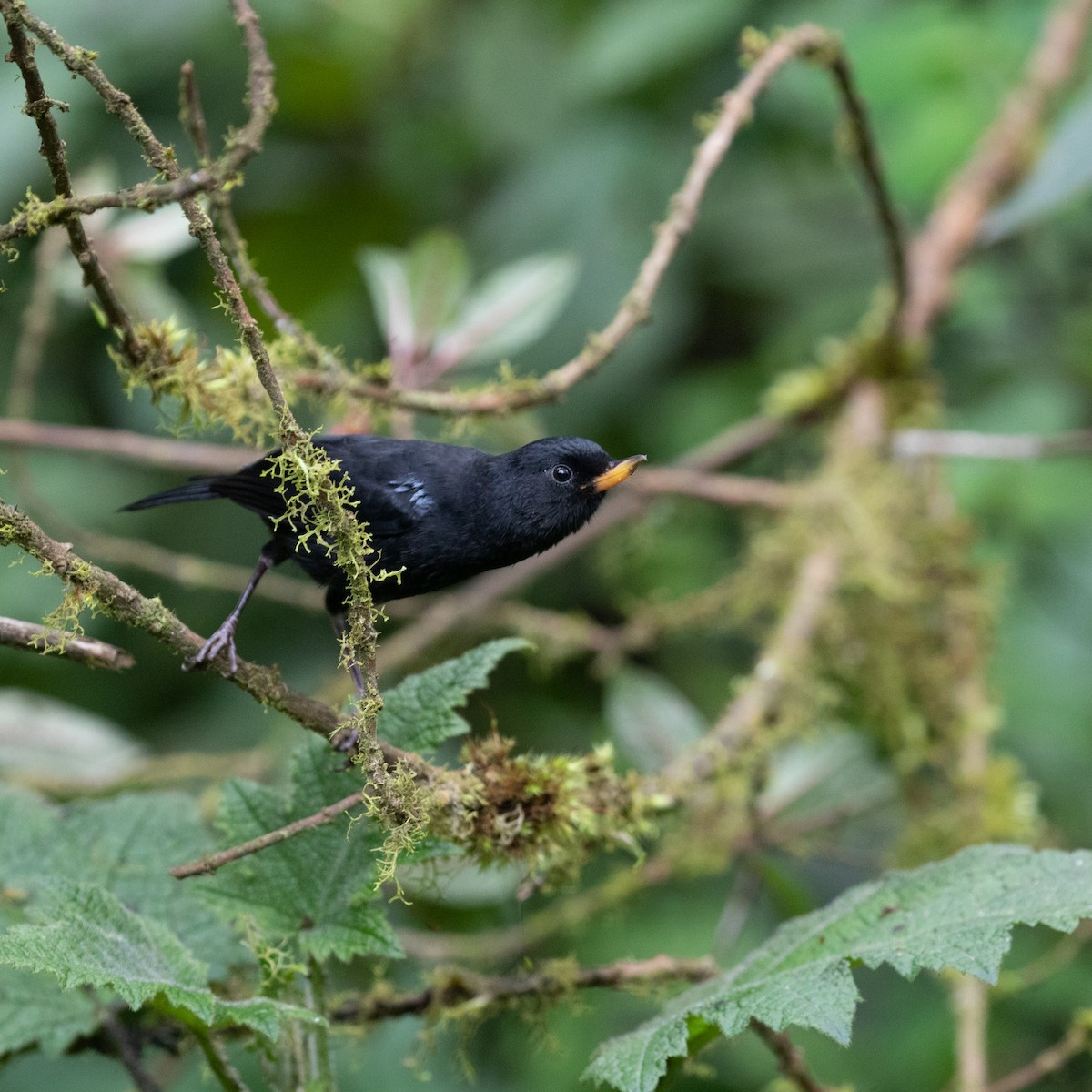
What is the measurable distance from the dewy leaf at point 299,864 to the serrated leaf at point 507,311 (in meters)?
1.57

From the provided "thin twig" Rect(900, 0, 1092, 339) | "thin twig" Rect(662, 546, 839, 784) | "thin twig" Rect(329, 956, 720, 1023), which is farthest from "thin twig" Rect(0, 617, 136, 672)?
"thin twig" Rect(900, 0, 1092, 339)

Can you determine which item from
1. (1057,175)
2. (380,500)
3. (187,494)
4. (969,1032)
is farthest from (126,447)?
(1057,175)

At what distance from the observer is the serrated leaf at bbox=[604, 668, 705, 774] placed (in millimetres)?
3145

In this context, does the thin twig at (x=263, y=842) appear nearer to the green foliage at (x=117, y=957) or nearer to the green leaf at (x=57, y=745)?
the green foliage at (x=117, y=957)

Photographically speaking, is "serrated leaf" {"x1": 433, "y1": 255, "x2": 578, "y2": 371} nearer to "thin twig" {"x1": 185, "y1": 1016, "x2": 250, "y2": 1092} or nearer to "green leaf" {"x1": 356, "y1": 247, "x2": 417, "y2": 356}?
"green leaf" {"x1": 356, "y1": 247, "x2": 417, "y2": 356}

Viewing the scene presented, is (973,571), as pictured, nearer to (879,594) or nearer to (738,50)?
(879,594)

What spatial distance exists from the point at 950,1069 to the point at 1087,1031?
1507 millimetres

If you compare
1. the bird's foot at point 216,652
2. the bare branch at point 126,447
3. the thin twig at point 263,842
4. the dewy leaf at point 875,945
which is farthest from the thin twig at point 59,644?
the bare branch at point 126,447

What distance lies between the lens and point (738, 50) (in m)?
4.73

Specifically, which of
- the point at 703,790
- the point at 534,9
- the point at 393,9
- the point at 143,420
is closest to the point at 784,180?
the point at 534,9

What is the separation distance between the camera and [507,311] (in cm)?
331

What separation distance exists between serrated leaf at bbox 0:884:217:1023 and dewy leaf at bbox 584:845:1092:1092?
0.59 m

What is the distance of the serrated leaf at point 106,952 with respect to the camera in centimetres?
147

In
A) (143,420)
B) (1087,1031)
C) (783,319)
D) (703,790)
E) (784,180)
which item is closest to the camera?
(1087,1031)
